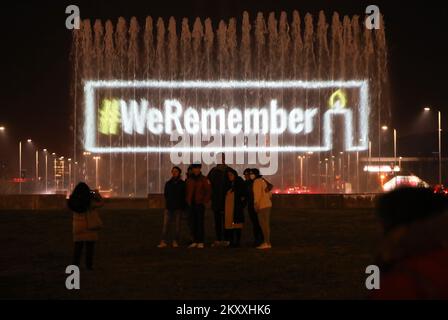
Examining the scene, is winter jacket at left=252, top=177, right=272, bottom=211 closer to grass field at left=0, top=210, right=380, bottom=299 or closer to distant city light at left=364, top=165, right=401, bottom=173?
grass field at left=0, top=210, right=380, bottom=299

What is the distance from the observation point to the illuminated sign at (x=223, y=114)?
48906 millimetres

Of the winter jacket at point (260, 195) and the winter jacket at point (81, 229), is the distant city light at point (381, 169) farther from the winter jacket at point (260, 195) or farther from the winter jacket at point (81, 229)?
the winter jacket at point (81, 229)

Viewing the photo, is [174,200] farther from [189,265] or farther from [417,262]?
[417,262]

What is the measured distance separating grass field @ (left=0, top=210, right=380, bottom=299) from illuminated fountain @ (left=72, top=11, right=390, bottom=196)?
1001 inches

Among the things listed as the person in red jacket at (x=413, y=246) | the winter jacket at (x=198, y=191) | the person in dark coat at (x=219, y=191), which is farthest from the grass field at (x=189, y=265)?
the person in red jacket at (x=413, y=246)

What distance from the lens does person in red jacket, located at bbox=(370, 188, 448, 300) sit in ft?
8.55

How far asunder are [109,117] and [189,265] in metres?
36.8

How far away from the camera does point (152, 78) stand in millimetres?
48656

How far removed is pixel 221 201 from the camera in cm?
1630

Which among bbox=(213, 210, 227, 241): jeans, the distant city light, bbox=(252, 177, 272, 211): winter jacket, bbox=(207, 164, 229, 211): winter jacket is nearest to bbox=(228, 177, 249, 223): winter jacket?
bbox=(207, 164, 229, 211): winter jacket

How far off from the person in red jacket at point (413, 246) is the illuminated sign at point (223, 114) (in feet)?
150

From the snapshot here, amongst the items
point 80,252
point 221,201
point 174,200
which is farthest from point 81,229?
point 221,201
